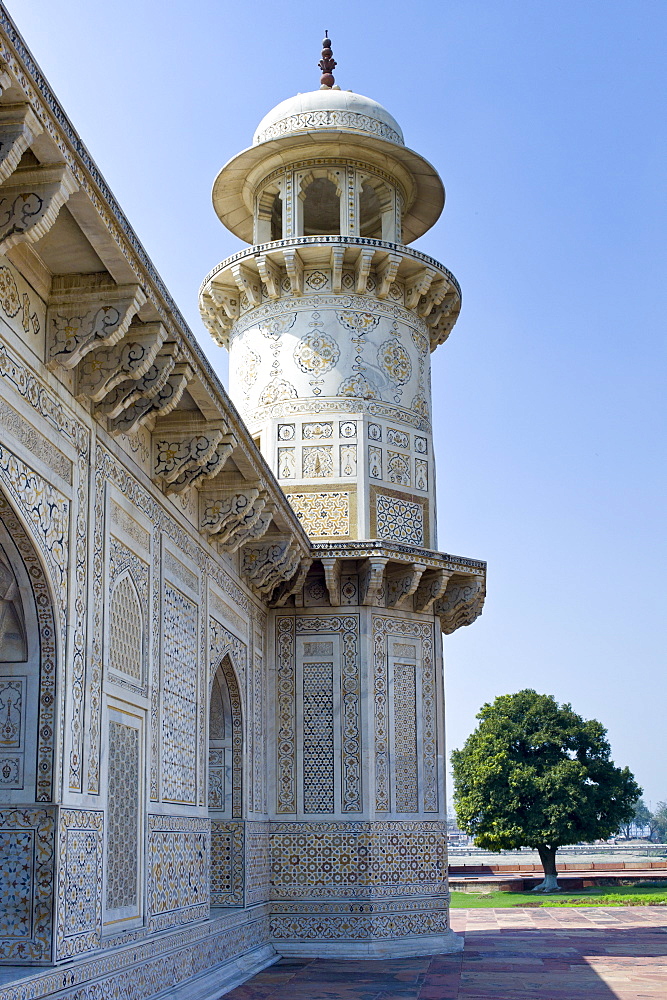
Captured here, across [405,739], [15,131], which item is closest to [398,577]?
[405,739]

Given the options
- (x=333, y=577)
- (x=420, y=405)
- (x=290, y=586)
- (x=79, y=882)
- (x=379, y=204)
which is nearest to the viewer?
(x=79, y=882)

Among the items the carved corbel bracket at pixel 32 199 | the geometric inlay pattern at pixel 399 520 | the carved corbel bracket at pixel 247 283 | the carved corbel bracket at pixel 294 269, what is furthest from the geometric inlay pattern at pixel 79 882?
the carved corbel bracket at pixel 247 283

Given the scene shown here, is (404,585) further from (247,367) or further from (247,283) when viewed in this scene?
(247,283)

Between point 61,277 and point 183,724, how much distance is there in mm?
4028

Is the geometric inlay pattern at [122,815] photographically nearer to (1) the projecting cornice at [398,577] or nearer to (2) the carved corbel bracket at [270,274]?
(1) the projecting cornice at [398,577]

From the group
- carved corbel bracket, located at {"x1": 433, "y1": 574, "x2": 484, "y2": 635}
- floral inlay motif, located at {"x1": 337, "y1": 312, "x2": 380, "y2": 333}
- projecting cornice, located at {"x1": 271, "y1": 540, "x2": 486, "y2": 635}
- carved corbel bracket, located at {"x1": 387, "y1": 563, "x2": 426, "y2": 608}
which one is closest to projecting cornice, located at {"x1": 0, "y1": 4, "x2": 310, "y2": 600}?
projecting cornice, located at {"x1": 271, "y1": 540, "x2": 486, "y2": 635}

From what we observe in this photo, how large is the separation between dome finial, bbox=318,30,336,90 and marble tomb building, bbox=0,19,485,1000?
3.1 inches

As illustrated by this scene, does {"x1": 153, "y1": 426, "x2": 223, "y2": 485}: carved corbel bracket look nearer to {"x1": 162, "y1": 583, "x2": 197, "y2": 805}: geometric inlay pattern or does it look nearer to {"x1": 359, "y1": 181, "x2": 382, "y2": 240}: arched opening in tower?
{"x1": 162, "y1": 583, "x2": 197, "y2": 805}: geometric inlay pattern

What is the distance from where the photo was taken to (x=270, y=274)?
1406 cm

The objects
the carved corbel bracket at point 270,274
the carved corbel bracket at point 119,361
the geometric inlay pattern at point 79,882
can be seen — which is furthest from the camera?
the carved corbel bracket at point 270,274

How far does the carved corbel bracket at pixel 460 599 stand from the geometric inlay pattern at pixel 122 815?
6.44 m

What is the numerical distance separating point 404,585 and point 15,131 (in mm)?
8740

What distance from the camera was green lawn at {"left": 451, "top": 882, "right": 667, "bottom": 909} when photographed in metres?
22.0

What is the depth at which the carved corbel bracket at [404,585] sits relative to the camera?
1295 cm
